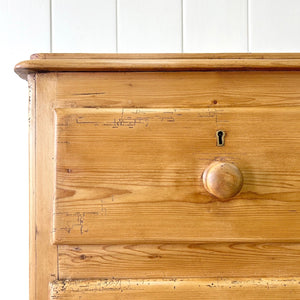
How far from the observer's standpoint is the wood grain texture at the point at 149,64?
0.50m

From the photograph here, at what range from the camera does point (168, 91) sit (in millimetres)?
510

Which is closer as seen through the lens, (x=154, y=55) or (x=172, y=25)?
(x=154, y=55)

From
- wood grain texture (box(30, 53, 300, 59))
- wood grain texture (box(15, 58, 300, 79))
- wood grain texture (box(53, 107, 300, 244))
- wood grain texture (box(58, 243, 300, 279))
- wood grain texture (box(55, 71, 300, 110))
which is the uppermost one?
wood grain texture (box(30, 53, 300, 59))

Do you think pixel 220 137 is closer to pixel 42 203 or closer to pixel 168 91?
pixel 168 91

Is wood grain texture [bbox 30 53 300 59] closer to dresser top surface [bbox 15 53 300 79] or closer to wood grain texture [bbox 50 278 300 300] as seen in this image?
dresser top surface [bbox 15 53 300 79]

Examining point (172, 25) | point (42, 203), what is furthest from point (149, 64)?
point (172, 25)

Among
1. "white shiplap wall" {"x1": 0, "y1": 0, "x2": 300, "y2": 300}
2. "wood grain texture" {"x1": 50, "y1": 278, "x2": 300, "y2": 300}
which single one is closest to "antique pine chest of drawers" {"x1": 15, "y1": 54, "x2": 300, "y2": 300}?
"wood grain texture" {"x1": 50, "y1": 278, "x2": 300, "y2": 300}

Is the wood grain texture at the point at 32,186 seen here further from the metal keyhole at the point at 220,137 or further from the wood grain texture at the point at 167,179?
the metal keyhole at the point at 220,137

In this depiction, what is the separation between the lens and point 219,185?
463 mm

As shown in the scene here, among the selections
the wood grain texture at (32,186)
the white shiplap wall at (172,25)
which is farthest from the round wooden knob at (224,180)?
the white shiplap wall at (172,25)

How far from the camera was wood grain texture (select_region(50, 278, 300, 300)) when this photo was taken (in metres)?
0.49

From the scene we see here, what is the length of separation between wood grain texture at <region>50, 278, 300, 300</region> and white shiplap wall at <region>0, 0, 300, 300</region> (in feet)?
1.73

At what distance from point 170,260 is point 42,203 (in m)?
0.20

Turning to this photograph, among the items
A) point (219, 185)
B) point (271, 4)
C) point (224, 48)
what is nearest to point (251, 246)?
point (219, 185)
